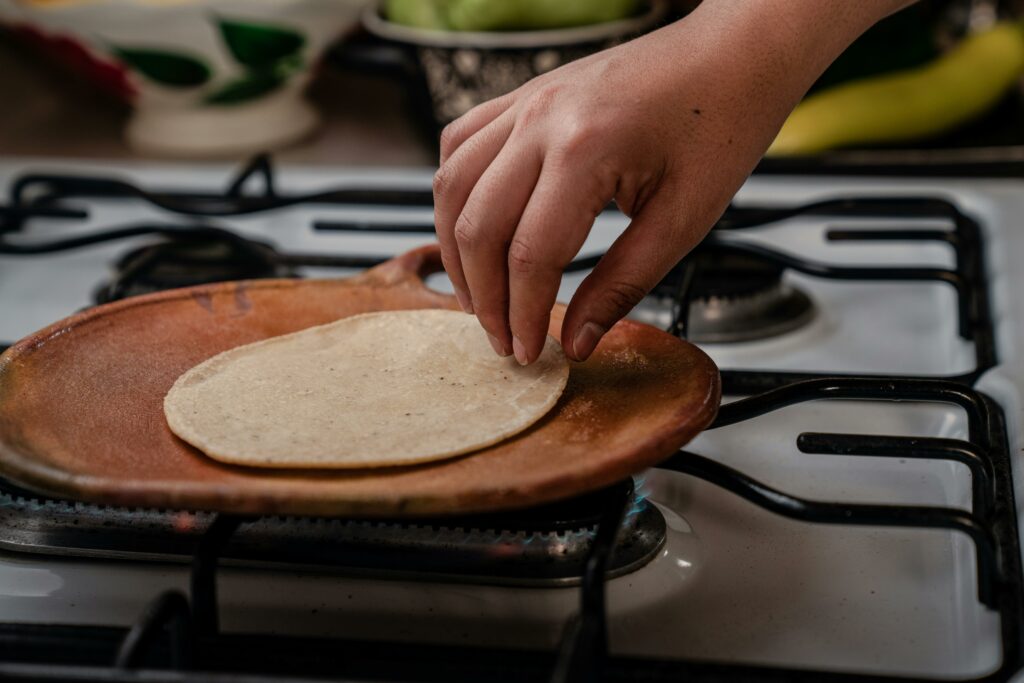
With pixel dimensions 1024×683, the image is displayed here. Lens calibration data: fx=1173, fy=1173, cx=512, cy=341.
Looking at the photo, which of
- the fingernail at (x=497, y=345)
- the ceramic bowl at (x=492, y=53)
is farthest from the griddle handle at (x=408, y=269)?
the ceramic bowl at (x=492, y=53)

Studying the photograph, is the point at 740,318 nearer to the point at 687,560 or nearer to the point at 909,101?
the point at 687,560

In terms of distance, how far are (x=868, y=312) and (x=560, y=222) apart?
1.19ft

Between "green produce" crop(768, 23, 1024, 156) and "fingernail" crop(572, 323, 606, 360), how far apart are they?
0.55 meters

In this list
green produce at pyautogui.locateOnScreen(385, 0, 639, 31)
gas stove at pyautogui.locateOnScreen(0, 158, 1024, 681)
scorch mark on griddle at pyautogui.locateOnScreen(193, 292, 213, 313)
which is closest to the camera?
gas stove at pyautogui.locateOnScreen(0, 158, 1024, 681)

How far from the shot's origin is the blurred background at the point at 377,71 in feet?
3.25

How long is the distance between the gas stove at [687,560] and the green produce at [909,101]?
0.35m

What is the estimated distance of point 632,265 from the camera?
50 centimetres

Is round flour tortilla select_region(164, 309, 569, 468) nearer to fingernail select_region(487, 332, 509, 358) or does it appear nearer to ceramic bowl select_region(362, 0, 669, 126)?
fingernail select_region(487, 332, 509, 358)

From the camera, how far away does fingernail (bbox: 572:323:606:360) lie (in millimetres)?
516

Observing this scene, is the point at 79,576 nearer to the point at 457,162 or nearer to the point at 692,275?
the point at 457,162

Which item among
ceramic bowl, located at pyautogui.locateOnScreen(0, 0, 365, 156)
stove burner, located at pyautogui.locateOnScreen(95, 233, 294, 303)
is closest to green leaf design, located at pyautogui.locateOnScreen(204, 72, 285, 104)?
ceramic bowl, located at pyautogui.locateOnScreen(0, 0, 365, 156)

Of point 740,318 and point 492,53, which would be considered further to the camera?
point 492,53

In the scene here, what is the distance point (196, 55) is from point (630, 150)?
2.20 ft

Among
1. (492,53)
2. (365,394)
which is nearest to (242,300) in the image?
(365,394)
